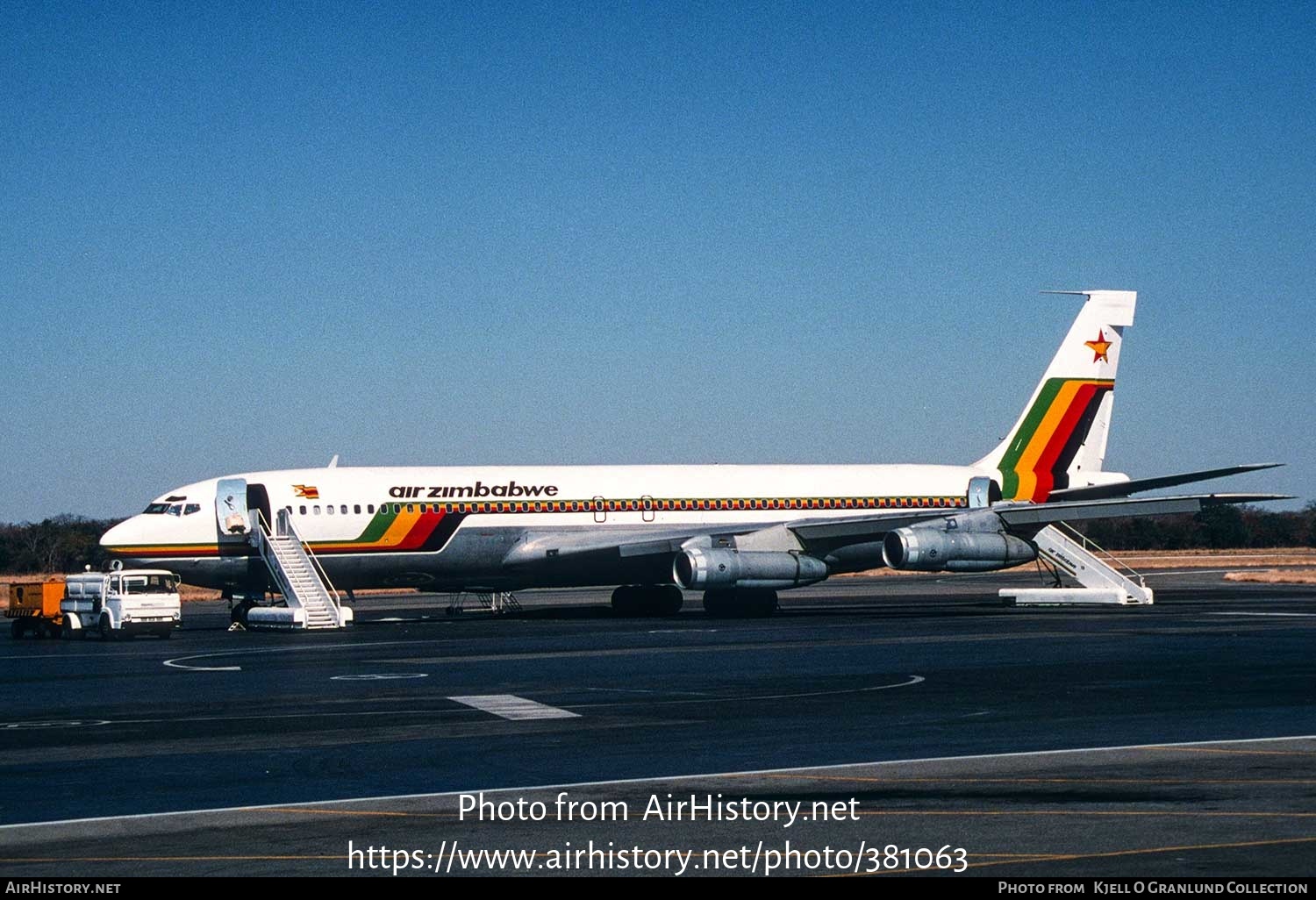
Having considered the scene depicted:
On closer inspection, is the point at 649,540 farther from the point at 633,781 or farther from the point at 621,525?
the point at 633,781

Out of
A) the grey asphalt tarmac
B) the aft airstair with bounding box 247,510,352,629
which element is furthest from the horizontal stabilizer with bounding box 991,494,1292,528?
the aft airstair with bounding box 247,510,352,629

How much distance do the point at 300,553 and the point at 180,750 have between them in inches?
1147

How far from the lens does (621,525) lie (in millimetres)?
53938

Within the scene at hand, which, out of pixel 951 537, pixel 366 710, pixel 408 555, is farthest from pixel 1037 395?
pixel 366 710

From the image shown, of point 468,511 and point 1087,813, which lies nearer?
point 1087,813

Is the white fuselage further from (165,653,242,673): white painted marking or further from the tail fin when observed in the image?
(165,653,242,673): white painted marking

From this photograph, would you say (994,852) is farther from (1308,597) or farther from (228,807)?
(1308,597)

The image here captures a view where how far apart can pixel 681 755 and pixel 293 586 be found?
30.0 metres

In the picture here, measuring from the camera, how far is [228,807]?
15.2 meters

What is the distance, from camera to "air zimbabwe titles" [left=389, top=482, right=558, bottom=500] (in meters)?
50.9

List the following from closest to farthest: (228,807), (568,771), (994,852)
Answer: (994,852) → (228,807) → (568,771)

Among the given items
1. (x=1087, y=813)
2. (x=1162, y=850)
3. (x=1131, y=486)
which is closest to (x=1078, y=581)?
(x=1131, y=486)

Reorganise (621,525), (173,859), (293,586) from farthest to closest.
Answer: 1. (621,525)
2. (293,586)
3. (173,859)

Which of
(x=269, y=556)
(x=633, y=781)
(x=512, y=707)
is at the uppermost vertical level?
(x=269, y=556)
